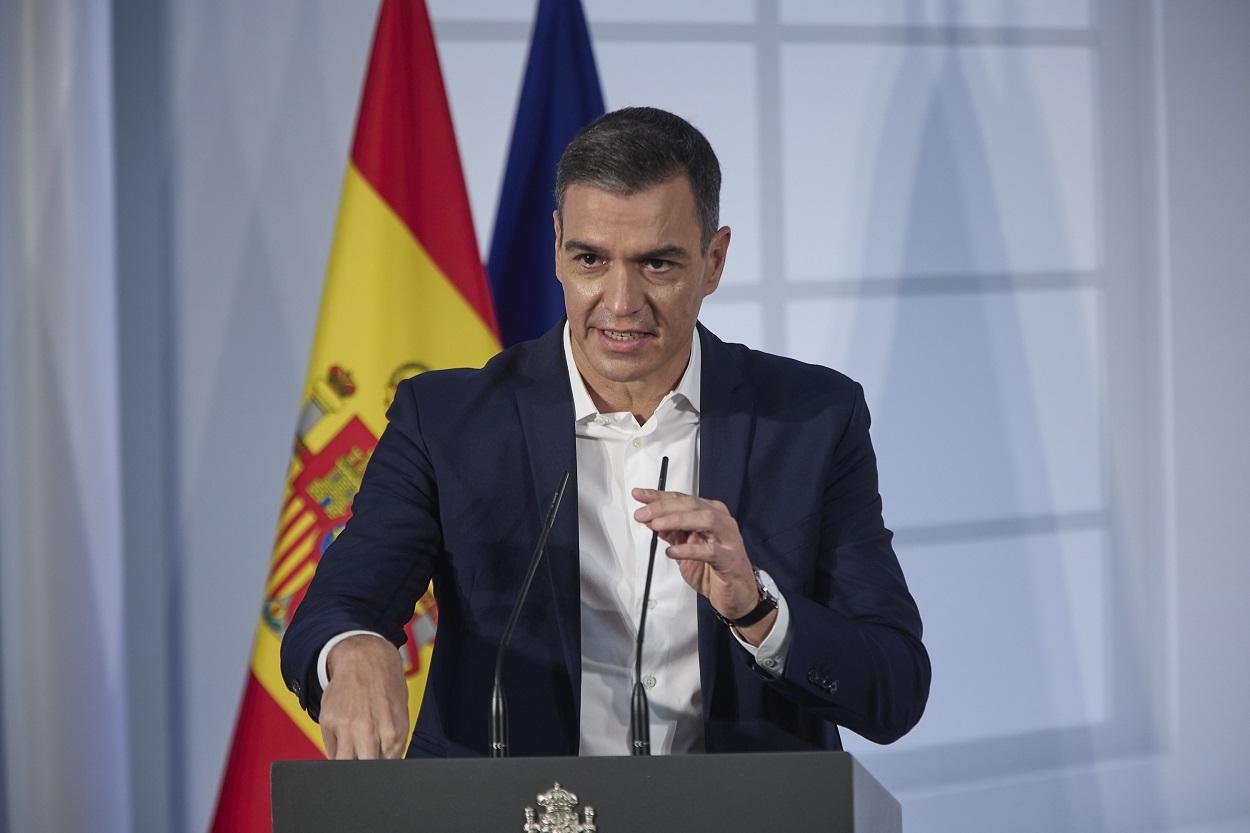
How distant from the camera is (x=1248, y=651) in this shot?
358cm

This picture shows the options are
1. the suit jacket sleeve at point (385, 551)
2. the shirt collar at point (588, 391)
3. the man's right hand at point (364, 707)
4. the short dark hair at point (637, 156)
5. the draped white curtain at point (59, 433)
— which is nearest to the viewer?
the man's right hand at point (364, 707)

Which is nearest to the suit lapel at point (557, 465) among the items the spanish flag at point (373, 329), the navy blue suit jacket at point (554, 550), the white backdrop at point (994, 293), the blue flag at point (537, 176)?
the navy blue suit jacket at point (554, 550)

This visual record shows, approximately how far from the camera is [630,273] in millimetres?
1664

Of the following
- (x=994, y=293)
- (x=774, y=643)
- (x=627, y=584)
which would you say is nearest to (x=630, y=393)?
(x=627, y=584)

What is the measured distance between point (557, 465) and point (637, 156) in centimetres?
40

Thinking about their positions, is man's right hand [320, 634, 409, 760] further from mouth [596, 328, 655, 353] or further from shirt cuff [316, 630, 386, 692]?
mouth [596, 328, 655, 353]

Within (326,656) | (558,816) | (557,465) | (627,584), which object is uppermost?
(557,465)

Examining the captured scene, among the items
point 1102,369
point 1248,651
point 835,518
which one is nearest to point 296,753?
point 835,518

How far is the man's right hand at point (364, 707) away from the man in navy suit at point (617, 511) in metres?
0.20

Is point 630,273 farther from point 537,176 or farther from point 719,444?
point 537,176

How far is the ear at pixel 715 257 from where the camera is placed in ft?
5.91

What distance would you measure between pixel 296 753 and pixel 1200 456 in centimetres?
244

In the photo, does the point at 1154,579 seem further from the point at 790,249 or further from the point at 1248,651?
the point at 790,249

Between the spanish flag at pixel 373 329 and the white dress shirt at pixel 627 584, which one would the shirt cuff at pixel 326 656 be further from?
the spanish flag at pixel 373 329
